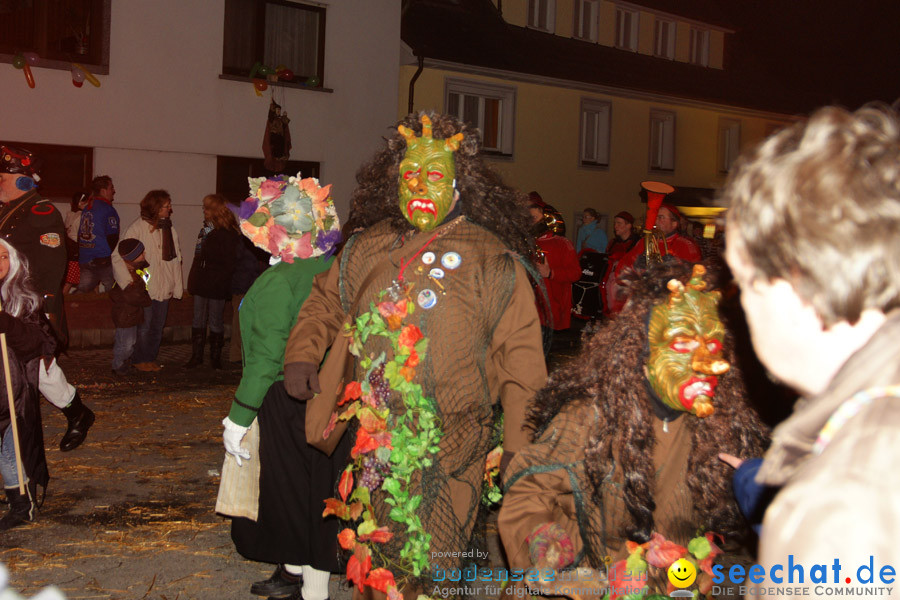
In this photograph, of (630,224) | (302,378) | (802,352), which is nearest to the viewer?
(802,352)

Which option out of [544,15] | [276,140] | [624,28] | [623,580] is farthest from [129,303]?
[624,28]

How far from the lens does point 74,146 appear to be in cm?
1493

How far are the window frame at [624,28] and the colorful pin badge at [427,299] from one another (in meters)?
24.5

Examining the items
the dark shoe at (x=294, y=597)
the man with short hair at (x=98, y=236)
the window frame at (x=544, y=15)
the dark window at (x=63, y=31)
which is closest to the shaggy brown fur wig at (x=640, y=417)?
the dark shoe at (x=294, y=597)

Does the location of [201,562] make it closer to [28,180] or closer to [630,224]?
[28,180]

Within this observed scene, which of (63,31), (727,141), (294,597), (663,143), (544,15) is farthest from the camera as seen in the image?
(727,141)

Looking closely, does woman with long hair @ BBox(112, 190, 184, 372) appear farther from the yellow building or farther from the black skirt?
the yellow building

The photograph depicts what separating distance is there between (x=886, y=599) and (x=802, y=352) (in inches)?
14.2

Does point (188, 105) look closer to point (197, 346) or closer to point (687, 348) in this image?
point (197, 346)

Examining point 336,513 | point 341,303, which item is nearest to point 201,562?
point 336,513

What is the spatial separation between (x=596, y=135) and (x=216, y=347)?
1620 cm

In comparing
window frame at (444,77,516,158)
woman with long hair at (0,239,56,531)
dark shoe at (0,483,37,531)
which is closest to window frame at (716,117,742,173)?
window frame at (444,77,516,158)

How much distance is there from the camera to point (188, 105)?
16.0 metres

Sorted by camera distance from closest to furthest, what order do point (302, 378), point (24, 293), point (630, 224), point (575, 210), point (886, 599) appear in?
point (886, 599) < point (302, 378) < point (24, 293) < point (630, 224) < point (575, 210)
